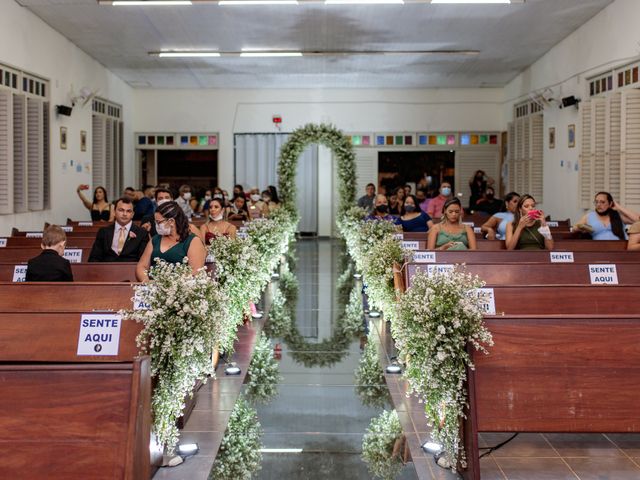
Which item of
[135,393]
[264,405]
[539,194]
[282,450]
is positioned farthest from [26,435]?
[539,194]

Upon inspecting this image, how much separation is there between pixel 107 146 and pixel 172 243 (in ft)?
39.8

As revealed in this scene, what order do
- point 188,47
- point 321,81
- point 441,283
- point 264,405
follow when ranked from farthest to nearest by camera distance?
point 321,81
point 188,47
point 264,405
point 441,283

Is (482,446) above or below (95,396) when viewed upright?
below

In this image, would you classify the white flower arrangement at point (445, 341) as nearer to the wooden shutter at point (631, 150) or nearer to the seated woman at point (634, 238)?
the seated woman at point (634, 238)

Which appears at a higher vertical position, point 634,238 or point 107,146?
point 107,146

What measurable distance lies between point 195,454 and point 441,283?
5.57ft

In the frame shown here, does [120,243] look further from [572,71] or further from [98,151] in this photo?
[98,151]

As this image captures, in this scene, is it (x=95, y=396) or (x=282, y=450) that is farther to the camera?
(x=282, y=450)

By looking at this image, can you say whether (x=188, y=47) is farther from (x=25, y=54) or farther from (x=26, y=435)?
(x=26, y=435)

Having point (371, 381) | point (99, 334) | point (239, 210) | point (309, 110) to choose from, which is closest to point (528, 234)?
point (371, 381)

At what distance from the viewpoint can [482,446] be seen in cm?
458

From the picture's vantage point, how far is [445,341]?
389cm

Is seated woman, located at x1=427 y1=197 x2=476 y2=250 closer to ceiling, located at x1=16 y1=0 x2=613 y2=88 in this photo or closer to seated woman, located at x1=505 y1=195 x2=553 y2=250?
seated woman, located at x1=505 y1=195 x2=553 y2=250

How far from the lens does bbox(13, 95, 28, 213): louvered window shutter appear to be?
12000 millimetres
